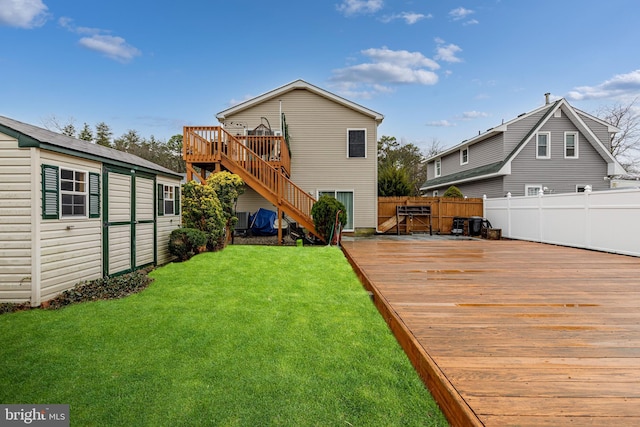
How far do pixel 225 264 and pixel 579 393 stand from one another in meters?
5.99

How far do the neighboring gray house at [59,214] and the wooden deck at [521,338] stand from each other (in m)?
4.69

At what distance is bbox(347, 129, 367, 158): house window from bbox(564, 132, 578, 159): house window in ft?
35.4

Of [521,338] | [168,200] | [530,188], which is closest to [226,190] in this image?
[168,200]

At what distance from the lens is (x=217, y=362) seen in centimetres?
269

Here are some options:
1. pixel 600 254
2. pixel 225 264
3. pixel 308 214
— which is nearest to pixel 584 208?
pixel 600 254

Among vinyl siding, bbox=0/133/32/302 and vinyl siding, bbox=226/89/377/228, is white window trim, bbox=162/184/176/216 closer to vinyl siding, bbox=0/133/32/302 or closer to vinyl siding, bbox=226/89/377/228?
vinyl siding, bbox=0/133/32/302

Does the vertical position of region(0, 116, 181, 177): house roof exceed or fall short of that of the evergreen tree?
it falls short

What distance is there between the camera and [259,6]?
40.8 feet

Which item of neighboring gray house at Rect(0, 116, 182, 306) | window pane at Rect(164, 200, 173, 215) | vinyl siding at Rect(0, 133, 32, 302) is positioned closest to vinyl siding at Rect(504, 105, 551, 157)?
window pane at Rect(164, 200, 173, 215)

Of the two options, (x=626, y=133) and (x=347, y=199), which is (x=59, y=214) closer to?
(x=347, y=199)

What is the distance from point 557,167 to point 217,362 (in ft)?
61.1

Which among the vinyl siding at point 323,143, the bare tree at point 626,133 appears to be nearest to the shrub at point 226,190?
the vinyl siding at point 323,143

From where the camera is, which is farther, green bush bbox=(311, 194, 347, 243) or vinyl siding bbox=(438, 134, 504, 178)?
vinyl siding bbox=(438, 134, 504, 178)

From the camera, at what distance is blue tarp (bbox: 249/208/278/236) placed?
12.5 m
